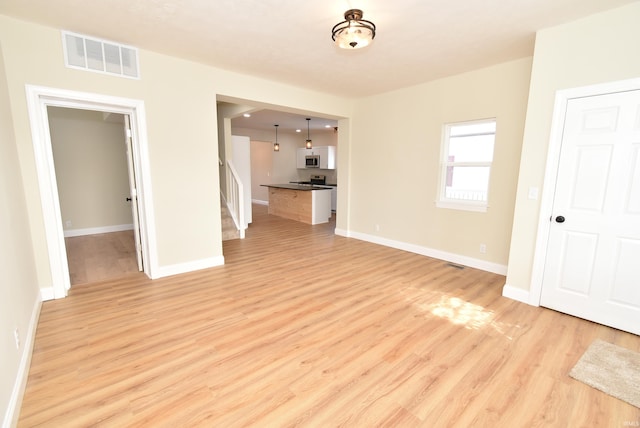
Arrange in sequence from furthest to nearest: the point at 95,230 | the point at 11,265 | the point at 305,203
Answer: the point at 305,203, the point at 95,230, the point at 11,265

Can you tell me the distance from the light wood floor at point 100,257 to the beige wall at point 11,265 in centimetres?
94

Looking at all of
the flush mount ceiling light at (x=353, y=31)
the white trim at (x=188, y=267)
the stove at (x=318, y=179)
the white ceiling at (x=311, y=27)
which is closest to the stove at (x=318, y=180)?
the stove at (x=318, y=179)

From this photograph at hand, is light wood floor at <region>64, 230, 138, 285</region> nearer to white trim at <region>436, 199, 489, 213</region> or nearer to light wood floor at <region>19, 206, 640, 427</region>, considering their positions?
light wood floor at <region>19, 206, 640, 427</region>

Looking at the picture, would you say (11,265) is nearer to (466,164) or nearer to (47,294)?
(47,294)

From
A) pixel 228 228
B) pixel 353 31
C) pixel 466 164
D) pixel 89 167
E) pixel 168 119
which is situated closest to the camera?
pixel 353 31

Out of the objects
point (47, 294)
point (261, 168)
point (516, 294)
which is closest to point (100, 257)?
point (47, 294)

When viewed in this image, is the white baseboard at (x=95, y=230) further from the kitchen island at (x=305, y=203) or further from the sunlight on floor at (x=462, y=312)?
the sunlight on floor at (x=462, y=312)

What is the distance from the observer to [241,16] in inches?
99.7

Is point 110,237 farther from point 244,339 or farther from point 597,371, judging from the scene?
point 597,371

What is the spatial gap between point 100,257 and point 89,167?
2.67 meters

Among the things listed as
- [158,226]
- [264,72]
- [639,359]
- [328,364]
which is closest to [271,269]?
[158,226]

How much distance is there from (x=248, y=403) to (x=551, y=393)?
194 centimetres

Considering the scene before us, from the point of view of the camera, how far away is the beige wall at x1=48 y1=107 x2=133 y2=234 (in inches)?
226

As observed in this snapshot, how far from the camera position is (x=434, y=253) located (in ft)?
15.1
